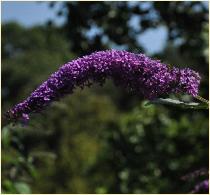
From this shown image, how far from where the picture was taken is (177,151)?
7828mm

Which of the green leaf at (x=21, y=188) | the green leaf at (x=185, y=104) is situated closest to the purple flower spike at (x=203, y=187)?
the green leaf at (x=185, y=104)

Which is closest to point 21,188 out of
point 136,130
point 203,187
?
point 203,187

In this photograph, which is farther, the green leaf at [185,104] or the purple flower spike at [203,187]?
the purple flower spike at [203,187]

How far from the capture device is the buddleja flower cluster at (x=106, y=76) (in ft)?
7.04

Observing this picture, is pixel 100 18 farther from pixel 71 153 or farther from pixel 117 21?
pixel 71 153

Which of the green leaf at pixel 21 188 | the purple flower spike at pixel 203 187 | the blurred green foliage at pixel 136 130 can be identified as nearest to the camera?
the purple flower spike at pixel 203 187

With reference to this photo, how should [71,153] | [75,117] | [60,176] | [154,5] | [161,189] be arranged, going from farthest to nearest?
[75,117] → [71,153] → [60,176] → [161,189] → [154,5]

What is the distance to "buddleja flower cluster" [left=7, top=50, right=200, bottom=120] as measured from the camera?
7.04 feet

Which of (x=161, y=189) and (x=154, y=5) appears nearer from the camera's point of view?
(x=154, y=5)

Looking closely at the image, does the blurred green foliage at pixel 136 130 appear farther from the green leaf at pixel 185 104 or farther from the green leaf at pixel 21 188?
the green leaf at pixel 185 104

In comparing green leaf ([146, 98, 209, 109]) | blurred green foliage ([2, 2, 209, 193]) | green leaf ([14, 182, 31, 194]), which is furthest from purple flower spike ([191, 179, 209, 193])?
green leaf ([14, 182, 31, 194])

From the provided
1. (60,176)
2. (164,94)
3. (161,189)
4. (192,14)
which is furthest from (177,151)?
(60,176)

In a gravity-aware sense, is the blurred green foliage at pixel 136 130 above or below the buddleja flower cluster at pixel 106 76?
above

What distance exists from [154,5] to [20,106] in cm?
387
